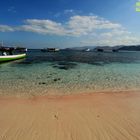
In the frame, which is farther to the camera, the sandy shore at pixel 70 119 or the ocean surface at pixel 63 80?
the ocean surface at pixel 63 80

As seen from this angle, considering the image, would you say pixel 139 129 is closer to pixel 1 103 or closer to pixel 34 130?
pixel 34 130

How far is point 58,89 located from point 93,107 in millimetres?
4661

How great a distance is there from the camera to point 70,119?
6.36 metres

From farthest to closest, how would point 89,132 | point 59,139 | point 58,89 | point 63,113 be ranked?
1. point 58,89
2. point 63,113
3. point 89,132
4. point 59,139

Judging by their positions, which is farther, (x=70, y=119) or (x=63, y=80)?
(x=63, y=80)

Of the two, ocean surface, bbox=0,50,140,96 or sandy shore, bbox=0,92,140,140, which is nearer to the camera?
sandy shore, bbox=0,92,140,140

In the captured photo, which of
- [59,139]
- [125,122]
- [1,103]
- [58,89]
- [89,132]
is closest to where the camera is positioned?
[59,139]

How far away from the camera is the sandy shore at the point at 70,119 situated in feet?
16.8

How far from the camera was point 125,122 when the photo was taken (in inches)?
238

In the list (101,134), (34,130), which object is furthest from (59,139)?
(101,134)

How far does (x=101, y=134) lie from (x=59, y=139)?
136 centimetres

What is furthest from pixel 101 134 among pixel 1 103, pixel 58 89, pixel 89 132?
pixel 58 89

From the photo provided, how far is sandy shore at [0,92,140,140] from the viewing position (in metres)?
5.13

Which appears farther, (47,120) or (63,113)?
(63,113)
